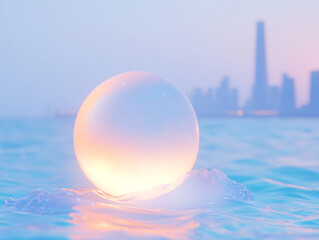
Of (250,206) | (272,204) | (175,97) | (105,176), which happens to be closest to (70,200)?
(105,176)

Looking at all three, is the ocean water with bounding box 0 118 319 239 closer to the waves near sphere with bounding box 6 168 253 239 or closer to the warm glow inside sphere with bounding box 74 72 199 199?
the waves near sphere with bounding box 6 168 253 239

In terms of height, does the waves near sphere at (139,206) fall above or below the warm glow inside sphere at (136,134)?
below

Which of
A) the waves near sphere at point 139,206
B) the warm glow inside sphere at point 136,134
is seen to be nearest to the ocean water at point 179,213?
the waves near sphere at point 139,206

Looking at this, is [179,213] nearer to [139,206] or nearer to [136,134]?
[139,206]

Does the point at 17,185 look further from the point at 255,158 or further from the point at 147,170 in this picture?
the point at 255,158

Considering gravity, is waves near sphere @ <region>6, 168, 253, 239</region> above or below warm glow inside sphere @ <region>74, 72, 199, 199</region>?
below

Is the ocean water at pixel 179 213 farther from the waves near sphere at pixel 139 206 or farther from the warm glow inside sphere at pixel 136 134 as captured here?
the warm glow inside sphere at pixel 136 134

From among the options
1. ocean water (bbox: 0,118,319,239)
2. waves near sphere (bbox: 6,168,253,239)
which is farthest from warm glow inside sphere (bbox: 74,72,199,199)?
ocean water (bbox: 0,118,319,239)

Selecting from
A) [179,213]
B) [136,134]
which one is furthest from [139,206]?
[136,134]
